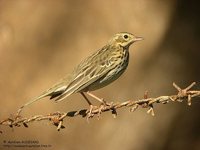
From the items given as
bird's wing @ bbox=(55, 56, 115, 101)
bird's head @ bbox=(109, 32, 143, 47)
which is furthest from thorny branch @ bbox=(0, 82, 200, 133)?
bird's head @ bbox=(109, 32, 143, 47)

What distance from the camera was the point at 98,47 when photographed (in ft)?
49.2

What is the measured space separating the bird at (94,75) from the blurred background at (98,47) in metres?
4.21

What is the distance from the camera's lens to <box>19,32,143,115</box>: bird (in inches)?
381

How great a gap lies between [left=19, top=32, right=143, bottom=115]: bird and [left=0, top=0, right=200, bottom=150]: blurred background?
421 cm

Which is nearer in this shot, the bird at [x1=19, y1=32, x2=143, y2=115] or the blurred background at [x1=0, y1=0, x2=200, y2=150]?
the bird at [x1=19, y1=32, x2=143, y2=115]

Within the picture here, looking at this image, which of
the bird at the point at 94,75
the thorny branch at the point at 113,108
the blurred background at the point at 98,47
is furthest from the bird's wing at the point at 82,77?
the blurred background at the point at 98,47

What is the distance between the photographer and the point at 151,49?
15156 mm

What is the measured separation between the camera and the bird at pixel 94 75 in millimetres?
9680

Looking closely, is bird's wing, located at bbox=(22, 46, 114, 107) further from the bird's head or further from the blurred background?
the blurred background

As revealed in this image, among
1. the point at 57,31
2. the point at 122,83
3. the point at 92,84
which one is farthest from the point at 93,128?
the point at 92,84

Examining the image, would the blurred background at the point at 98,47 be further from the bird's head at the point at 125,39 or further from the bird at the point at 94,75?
the bird at the point at 94,75

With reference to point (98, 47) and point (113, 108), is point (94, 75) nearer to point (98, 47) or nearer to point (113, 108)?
point (113, 108)

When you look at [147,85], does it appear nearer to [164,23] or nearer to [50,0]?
[164,23]

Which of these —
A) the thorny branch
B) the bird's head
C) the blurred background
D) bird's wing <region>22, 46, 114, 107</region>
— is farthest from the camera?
the blurred background
